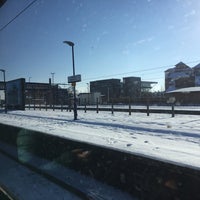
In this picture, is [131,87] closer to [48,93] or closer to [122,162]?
[48,93]

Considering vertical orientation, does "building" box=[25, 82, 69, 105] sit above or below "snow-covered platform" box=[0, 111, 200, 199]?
above

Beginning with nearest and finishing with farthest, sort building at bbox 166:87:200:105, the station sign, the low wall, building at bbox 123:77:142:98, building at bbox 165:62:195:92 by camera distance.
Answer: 1. the low wall
2. the station sign
3. building at bbox 166:87:200:105
4. building at bbox 165:62:195:92
5. building at bbox 123:77:142:98

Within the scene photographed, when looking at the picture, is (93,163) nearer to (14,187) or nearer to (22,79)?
(14,187)

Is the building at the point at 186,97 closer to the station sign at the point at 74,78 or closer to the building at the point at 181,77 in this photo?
the building at the point at 181,77

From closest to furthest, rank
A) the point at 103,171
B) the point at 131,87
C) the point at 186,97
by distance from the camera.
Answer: the point at 103,171 < the point at 186,97 < the point at 131,87

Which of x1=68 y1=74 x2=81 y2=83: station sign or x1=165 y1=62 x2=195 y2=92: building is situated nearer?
x1=68 y1=74 x2=81 y2=83: station sign

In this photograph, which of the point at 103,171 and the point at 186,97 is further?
the point at 186,97

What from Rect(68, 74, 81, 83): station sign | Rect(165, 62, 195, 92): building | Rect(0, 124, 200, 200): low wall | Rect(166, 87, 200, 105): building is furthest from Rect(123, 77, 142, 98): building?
Rect(0, 124, 200, 200): low wall

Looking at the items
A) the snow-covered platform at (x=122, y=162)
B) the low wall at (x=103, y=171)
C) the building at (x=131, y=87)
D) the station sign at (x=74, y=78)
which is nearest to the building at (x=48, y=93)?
the building at (x=131, y=87)

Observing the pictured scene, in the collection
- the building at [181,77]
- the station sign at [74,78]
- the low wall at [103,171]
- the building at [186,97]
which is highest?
the building at [181,77]

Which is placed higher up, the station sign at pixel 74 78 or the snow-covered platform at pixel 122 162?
the station sign at pixel 74 78

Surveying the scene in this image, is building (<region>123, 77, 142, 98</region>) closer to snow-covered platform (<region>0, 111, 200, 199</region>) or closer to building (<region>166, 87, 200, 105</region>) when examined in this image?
building (<region>166, 87, 200, 105</region>)

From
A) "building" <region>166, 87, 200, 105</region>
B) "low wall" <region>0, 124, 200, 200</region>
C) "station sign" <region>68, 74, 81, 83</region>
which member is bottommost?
"low wall" <region>0, 124, 200, 200</region>

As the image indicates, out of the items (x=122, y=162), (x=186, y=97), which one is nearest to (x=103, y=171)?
(x=122, y=162)
